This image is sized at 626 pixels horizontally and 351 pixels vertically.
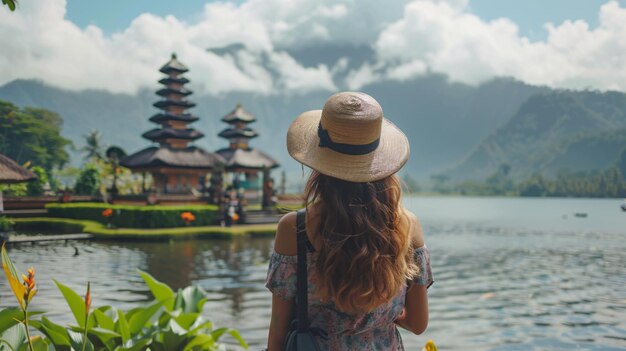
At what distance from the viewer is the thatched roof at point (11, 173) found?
20.3 meters

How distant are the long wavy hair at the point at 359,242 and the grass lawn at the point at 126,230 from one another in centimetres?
2428

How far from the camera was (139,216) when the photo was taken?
93.3 ft

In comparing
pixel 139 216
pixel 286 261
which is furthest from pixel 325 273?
pixel 139 216

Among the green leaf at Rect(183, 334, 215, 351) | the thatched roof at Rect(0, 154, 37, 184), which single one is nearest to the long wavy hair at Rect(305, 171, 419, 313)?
the green leaf at Rect(183, 334, 215, 351)

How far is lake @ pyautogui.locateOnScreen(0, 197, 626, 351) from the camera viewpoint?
10.1 meters

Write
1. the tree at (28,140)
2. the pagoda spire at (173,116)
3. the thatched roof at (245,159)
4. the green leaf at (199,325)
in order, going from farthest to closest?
the tree at (28,140), the thatched roof at (245,159), the pagoda spire at (173,116), the green leaf at (199,325)

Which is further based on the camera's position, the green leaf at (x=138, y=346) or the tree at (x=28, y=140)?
the tree at (x=28, y=140)

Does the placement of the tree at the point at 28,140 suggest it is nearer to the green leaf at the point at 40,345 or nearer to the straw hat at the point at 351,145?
the green leaf at the point at 40,345

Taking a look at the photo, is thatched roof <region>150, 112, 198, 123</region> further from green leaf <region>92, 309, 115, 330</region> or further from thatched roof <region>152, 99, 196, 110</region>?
green leaf <region>92, 309, 115, 330</region>

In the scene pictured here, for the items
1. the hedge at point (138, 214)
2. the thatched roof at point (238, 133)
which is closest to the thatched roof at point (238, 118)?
the thatched roof at point (238, 133)

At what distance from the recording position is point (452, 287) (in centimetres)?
1561

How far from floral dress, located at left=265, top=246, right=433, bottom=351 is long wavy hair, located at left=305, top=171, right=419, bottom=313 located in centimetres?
6

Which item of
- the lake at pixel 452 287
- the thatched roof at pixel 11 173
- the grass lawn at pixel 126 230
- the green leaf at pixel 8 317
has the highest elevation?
the thatched roof at pixel 11 173

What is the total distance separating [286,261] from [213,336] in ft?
10.4
